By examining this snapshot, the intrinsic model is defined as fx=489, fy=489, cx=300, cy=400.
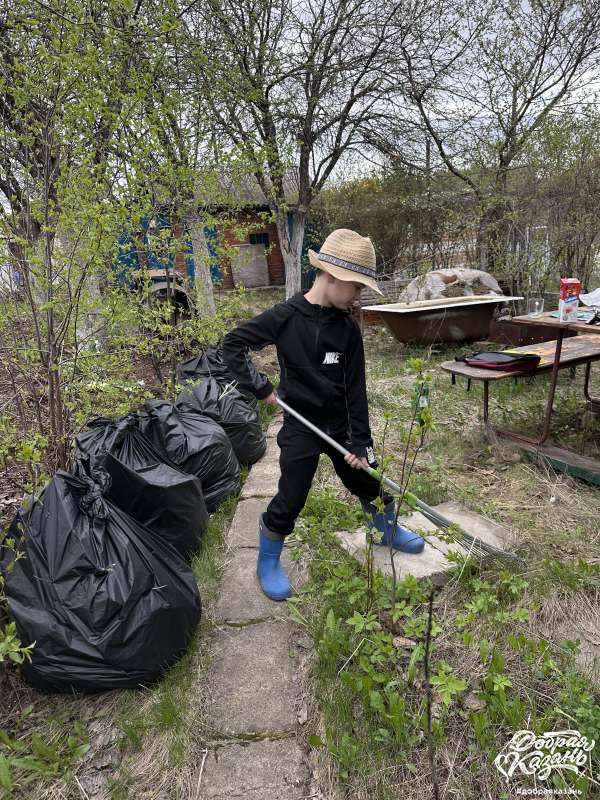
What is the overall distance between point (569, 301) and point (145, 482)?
2.68 m

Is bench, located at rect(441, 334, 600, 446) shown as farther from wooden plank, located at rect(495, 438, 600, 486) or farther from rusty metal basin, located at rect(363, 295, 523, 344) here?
rusty metal basin, located at rect(363, 295, 523, 344)

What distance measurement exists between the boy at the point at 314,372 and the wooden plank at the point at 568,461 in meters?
1.64

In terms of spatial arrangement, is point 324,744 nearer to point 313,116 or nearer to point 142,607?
point 142,607

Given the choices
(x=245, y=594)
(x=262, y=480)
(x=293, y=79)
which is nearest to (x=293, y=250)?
(x=293, y=79)

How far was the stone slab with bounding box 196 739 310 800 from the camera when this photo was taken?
1.46 meters

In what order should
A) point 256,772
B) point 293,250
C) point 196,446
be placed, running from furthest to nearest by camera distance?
point 293,250
point 196,446
point 256,772

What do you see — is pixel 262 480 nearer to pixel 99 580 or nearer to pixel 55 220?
pixel 99 580

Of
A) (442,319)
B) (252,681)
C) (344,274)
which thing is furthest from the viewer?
(442,319)

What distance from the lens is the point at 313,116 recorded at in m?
8.58

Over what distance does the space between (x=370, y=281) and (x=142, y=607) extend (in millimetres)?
1528

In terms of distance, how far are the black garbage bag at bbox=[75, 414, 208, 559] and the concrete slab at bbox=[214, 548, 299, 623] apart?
0.82 feet

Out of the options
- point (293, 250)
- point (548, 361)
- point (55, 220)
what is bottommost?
point (548, 361)

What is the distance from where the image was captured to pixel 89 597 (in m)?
1.71

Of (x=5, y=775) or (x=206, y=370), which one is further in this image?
(x=206, y=370)
